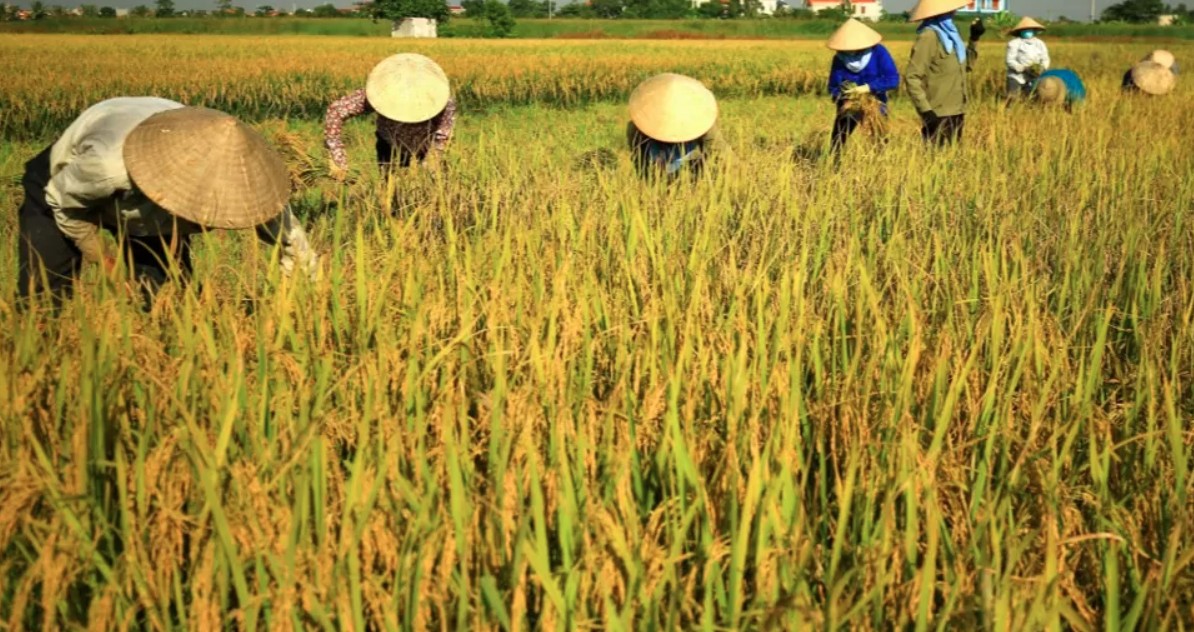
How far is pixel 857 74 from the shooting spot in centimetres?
582

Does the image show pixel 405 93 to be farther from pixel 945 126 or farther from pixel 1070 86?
pixel 1070 86

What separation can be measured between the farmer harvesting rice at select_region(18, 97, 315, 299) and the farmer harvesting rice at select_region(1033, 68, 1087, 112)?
754 cm

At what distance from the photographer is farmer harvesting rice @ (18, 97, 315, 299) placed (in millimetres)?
2258

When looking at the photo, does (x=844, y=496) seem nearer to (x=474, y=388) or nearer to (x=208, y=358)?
(x=474, y=388)

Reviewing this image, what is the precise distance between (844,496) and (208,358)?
3.71 ft

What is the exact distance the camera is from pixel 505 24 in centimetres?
5409

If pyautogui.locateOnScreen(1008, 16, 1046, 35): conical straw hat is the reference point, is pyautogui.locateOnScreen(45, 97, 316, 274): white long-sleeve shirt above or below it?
below

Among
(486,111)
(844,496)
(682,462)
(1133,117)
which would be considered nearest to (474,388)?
→ (682,462)

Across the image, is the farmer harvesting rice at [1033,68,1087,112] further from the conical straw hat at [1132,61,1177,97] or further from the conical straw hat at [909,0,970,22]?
the conical straw hat at [909,0,970,22]

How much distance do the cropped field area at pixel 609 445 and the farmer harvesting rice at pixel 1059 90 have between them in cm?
566

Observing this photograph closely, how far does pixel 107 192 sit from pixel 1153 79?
32.9 feet

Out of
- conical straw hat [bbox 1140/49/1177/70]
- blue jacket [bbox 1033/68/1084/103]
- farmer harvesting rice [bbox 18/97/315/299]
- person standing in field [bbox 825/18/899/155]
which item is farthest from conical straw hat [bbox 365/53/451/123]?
conical straw hat [bbox 1140/49/1177/70]

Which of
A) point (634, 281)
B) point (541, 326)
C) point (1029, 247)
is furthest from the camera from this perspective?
point (1029, 247)

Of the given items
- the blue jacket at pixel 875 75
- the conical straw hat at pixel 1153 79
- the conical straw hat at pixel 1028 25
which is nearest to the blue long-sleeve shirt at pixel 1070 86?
the conical straw hat at pixel 1028 25
